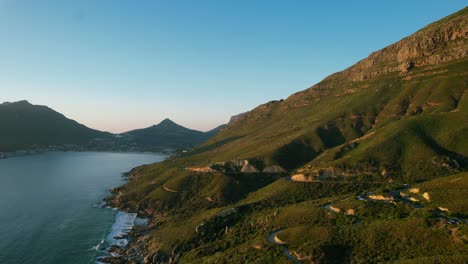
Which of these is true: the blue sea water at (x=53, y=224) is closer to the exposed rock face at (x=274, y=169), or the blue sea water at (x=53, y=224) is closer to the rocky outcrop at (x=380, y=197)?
the exposed rock face at (x=274, y=169)

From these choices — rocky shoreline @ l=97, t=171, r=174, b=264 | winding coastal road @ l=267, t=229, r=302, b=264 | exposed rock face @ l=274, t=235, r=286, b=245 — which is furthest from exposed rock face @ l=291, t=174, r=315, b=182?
rocky shoreline @ l=97, t=171, r=174, b=264

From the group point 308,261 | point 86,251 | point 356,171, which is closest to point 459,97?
point 356,171

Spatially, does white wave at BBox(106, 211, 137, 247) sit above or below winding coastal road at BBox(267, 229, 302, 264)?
below

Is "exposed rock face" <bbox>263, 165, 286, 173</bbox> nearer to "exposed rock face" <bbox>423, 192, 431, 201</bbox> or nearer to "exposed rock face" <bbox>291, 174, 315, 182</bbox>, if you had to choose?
"exposed rock face" <bbox>291, 174, 315, 182</bbox>

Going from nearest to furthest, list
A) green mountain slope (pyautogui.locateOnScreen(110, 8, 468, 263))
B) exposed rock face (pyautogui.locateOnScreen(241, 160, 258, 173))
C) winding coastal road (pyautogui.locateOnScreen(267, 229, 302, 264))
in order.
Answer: green mountain slope (pyautogui.locateOnScreen(110, 8, 468, 263)) < winding coastal road (pyautogui.locateOnScreen(267, 229, 302, 264)) < exposed rock face (pyautogui.locateOnScreen(241, 160, 258, 173))

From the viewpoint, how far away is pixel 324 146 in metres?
156

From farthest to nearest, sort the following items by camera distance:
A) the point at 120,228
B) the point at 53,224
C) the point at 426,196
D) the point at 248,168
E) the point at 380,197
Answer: the point at 248,168 → the point at 53,224 → the point at 120,228 → the point at 380,197 → the point at 426,196

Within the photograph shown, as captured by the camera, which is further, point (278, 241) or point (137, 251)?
point (137, 251)

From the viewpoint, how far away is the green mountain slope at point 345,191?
6262 centimetres

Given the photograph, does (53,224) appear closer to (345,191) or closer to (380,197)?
(345,191)

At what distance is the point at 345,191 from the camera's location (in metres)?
107

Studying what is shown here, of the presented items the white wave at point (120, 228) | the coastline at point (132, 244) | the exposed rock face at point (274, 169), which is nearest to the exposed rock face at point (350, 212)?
the coastline at point (132, 244)

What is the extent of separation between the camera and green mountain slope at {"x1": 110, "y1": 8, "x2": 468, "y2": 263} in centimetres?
6262

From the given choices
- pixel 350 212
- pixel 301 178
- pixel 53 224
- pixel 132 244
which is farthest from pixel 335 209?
pixel 53 224
